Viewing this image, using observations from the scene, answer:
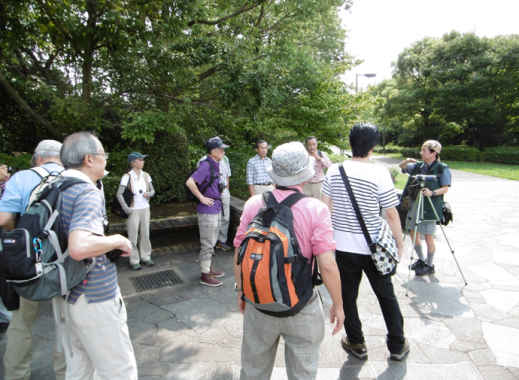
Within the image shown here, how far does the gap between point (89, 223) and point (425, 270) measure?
464 centimetres

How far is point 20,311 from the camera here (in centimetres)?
249

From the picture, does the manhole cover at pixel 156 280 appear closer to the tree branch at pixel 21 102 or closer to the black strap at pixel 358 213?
the black strap at pixel 358 213

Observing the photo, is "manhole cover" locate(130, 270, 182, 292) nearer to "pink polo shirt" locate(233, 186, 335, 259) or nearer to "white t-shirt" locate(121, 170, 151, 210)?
"white t-shirt" locate(121, 170, 151, 210)

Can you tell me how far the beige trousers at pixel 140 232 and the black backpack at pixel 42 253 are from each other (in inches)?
135

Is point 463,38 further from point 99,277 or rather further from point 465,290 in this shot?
point 99,277

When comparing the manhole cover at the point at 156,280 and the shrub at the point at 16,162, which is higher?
the shrub at the point at 16,162

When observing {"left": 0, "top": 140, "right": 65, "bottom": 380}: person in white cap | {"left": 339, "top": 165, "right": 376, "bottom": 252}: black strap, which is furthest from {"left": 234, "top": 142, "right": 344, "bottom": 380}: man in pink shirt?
{"left": 0, "top": 140, "right": 65, "bottom": 380}: person in white cap

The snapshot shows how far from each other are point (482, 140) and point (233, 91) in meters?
35.0

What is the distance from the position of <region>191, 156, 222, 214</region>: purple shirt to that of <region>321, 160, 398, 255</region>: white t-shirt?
6.78ft

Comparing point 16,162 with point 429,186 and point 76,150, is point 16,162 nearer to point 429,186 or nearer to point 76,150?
point 76,150

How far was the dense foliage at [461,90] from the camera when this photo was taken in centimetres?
2956

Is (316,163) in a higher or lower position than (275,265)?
higher

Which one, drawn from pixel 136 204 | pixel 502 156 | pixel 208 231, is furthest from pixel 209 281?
pixel 502 156

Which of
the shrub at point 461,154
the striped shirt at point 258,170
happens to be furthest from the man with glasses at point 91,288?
the shrub at point 461,154
